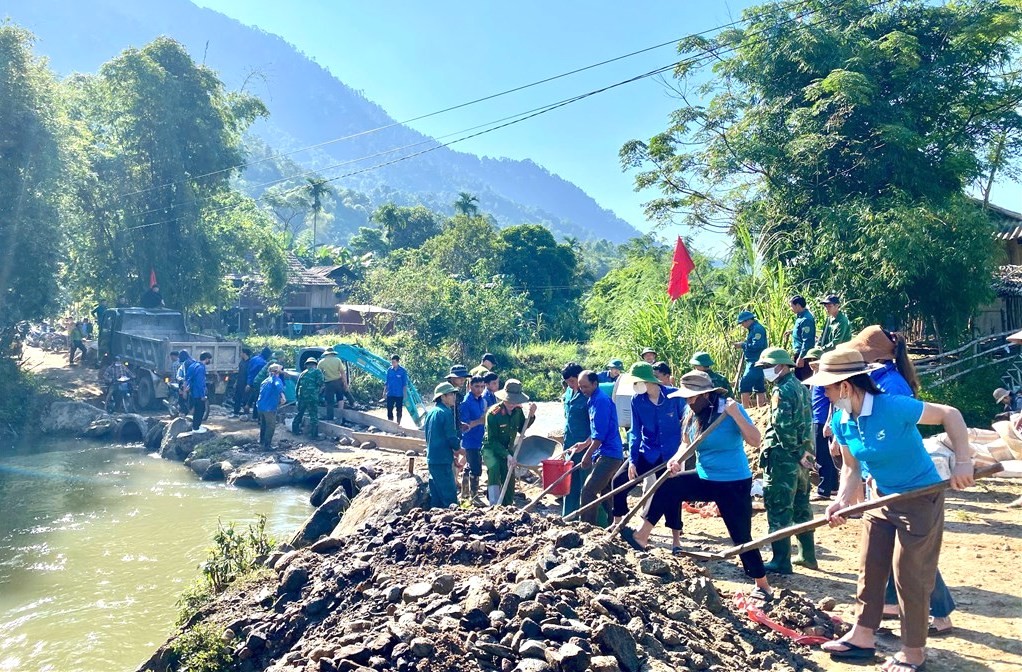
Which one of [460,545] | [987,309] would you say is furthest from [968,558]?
[987,309]

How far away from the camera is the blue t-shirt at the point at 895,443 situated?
169 inches

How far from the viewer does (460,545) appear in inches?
241

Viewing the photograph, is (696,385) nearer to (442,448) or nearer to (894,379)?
(894,379)

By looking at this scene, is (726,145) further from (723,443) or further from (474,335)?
(723,443)

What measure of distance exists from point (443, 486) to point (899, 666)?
4.65 m

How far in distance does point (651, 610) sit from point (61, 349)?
32.7 meters

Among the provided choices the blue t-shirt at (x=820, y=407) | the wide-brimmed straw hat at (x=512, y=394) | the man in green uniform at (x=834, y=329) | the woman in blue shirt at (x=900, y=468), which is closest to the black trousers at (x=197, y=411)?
the wide-brimmed straw hat at (x=512, y=394)

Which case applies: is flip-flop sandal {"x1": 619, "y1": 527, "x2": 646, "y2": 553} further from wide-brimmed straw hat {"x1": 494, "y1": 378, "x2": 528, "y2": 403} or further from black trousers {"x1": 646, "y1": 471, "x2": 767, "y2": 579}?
wide-brimmed straw hat {"x1": 494, "y1": 378, "x2": 528, "y2": 403}

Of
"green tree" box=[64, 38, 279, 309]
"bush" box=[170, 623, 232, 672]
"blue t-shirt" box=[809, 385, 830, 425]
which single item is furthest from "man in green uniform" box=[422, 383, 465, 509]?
"green tree" box=[64, 38, 279, 309]

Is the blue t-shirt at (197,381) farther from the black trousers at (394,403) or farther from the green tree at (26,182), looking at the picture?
the green tree at (26,182)

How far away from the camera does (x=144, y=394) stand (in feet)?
69.1

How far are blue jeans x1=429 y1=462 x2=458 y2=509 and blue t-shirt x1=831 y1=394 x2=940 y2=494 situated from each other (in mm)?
4577

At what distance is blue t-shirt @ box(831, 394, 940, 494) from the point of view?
4281 mm

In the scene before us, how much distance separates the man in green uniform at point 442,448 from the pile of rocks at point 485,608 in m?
1.04
